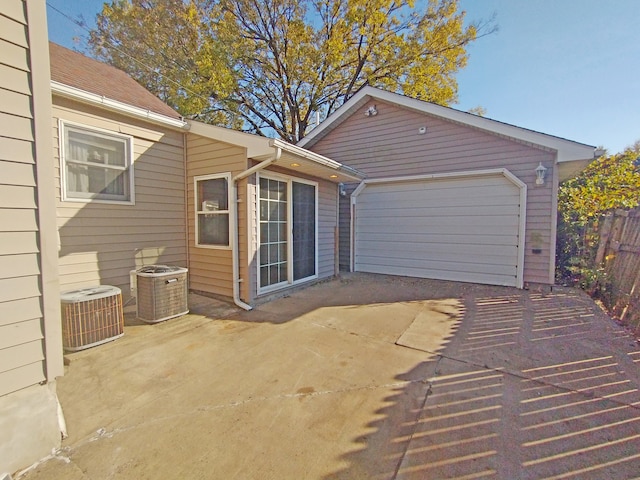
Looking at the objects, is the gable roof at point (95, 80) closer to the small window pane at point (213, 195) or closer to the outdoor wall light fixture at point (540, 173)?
the small window pane at point (213, 195)

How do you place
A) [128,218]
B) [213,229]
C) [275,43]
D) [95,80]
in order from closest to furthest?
[128,218]
[95,80]
[213,229]
[275,43]

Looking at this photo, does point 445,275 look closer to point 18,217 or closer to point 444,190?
point 444,190

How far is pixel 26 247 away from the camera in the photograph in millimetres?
1782

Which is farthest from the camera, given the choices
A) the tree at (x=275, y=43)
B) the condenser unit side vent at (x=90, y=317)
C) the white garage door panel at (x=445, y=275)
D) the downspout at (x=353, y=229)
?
the tree at (x=275, y=43)

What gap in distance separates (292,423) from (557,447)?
1.71 metres

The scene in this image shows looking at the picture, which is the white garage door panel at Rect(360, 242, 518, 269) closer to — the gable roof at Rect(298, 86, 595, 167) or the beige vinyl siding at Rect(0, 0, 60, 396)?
the gable roof at Rect(298, 86, 595, 167)

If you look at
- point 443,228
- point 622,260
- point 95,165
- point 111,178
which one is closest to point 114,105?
point 95,165

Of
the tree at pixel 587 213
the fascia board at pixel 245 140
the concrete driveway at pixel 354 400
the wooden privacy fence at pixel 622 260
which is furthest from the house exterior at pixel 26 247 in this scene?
the tree at pixel 587 213

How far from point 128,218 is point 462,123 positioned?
6.77 metres

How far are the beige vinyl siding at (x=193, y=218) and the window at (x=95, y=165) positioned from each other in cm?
96

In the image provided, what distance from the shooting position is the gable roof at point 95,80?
4219 mm

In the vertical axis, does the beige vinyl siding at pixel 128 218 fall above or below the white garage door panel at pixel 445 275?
above

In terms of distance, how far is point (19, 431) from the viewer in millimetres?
1716

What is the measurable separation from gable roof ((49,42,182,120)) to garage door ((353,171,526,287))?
16.5 ft
